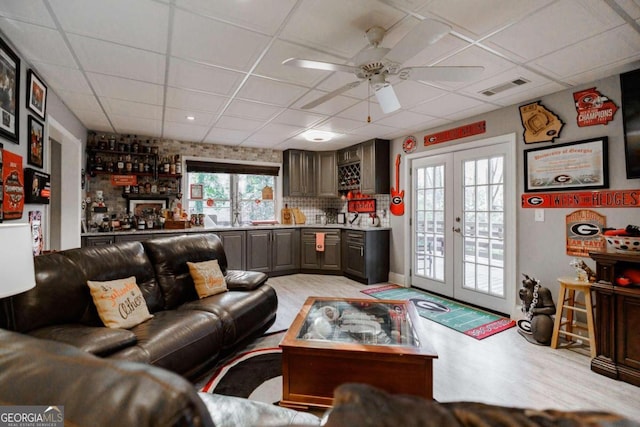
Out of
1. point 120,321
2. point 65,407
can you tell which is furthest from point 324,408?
point 65,407

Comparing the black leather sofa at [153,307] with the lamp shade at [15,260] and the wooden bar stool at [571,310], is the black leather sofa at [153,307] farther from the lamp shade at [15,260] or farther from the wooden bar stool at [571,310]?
the wooden bar stool at [571,310]

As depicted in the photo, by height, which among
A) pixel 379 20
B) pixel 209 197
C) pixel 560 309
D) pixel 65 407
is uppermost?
pixel 379 20

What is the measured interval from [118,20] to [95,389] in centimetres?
229

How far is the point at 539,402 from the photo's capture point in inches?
75.9

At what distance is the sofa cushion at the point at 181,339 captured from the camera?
1.80m

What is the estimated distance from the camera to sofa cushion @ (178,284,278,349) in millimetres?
2348

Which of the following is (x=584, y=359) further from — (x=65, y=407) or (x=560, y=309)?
(x=65, y=407)

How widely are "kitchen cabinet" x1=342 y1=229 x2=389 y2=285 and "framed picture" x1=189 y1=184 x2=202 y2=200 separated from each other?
2884mm

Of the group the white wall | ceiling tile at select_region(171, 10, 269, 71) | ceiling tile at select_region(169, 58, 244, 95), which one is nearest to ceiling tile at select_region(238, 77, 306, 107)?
ceiling tile at select_region(169, 58, 244, 95)

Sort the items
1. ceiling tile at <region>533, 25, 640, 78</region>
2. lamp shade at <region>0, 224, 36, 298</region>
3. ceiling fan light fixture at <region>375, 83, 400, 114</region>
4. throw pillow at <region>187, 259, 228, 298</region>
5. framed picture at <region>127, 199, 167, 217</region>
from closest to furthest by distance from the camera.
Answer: lamp shade at <region>0, 224, 36, 298</region> → ceiling tile at <region>533, 25, 640, 78</region> → ceiling fan light fixture at <region>375, 83, 400, 114</region> → throw pillow at <region>187, 259, 228, 298</region> → framed picture at <region>127, 199, 167, 217</region>

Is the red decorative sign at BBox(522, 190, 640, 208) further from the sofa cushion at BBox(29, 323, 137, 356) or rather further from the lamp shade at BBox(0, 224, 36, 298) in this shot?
the lamp shade at BBox(0, 224, 36, 298)

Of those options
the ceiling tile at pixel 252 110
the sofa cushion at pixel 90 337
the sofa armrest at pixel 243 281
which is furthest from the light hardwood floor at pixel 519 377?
the ceiling tile at pixel 252 110

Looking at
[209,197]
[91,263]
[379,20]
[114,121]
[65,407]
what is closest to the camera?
[65,407]

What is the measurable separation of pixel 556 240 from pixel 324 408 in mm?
2906
